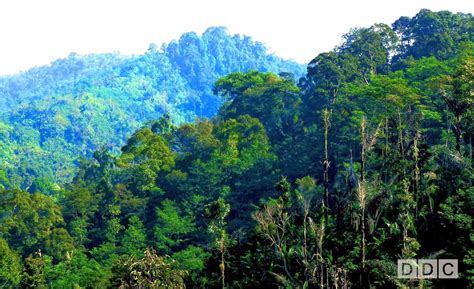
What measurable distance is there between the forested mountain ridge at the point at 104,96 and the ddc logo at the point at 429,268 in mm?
73389

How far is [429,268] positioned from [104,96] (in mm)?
126339

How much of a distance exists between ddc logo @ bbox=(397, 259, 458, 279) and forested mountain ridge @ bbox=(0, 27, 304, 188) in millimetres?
73389

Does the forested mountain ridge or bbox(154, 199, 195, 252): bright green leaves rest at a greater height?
the forested mountain ridge

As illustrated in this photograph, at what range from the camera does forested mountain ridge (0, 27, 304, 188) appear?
116 meters

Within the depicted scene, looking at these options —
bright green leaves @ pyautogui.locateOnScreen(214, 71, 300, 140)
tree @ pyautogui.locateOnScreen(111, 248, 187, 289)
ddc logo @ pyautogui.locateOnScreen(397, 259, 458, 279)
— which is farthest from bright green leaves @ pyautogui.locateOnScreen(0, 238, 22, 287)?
ddc logo @ pyautogui.locateOnScreen(397, 259, 458, 279)

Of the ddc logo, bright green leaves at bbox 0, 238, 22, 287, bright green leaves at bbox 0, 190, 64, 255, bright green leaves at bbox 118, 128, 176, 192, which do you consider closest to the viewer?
the ddc logo

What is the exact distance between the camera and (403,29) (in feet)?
Result: 207

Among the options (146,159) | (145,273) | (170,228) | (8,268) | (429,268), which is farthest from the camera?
(146,159)

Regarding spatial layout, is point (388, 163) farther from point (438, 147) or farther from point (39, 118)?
point (39, 118)

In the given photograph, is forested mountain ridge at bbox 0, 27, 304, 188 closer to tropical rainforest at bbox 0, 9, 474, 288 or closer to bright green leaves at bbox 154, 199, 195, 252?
tropical rainforest at bbox 0, 9, 474, 288

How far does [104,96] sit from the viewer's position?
146 metres

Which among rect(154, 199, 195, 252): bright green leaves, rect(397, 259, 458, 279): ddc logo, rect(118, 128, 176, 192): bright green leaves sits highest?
rect(118, 128, 176, 192): bright green leaves

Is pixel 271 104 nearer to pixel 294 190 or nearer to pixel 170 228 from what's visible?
pixel 170 228

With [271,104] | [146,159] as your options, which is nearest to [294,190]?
[271,104]
